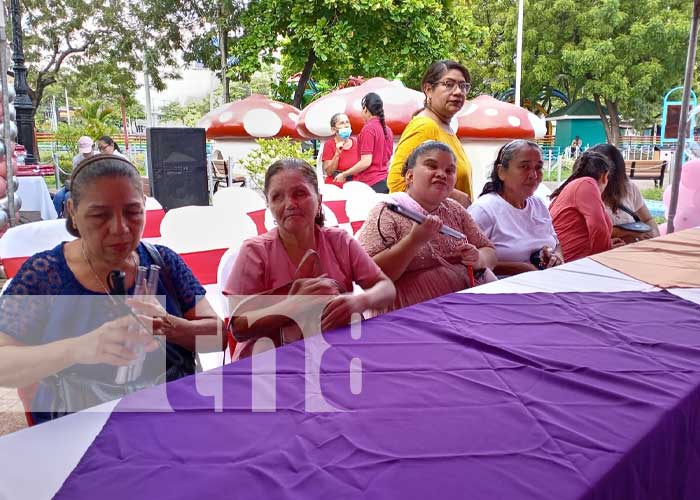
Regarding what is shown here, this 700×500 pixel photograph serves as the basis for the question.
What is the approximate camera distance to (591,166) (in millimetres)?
3410

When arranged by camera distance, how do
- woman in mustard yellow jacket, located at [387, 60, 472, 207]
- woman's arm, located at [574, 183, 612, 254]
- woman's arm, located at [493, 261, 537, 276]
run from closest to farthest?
woman's arm, located at [493, 261, 537, 276] < woman in mustard yellow jacket, located at [387, 60, 472, 207] < woman's arm, located at [574, 183, 612, 254]

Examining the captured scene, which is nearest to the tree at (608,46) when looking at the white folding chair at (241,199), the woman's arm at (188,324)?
the white folding chair at (241,199)

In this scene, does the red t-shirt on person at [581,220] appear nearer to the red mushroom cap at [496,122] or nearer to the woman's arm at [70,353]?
the woman's arm at [70,353]

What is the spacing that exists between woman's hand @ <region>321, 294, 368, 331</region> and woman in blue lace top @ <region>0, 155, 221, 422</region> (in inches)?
13.1

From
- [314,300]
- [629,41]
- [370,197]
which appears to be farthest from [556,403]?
[629,41]

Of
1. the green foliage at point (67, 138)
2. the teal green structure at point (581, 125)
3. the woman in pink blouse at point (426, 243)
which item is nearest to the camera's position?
the woman in pink blouse at point (426, 243)

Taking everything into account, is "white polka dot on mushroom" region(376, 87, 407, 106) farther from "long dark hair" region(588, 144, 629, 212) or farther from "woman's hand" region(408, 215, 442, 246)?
"woman's hand" region(408, 215, 442, 246)

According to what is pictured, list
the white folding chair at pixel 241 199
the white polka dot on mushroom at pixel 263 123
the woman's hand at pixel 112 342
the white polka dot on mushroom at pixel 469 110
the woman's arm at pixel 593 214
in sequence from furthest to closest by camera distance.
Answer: the white polka dot on mushroom at pixel 263 123 < the white polka dot on mushroom at pixel 469 110 < the white folding chair at pixel 241 199 < the woman's arm at pixel 593 214 < the woman's hand at pixel 112 342

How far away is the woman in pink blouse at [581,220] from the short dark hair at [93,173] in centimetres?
245

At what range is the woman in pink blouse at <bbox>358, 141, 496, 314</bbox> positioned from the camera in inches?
90.0

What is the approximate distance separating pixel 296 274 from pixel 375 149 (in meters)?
3.23

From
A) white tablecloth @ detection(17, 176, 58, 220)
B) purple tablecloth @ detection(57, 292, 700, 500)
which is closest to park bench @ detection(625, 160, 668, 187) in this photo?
white tablecloth @ detection(17, 176, 58, 220)

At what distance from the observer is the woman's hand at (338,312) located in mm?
1611

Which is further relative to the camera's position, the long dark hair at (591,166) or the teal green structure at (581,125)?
the teal green structure at (581,125)
